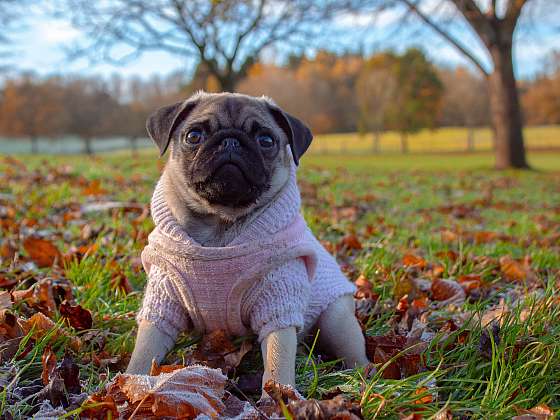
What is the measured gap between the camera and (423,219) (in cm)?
684

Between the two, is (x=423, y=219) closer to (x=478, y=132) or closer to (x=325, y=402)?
(x=325, y=402)

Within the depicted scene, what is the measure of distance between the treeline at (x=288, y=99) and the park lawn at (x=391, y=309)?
4136 centimetres

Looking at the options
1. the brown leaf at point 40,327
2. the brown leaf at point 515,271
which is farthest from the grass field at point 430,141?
the brown leaf at point 40,327

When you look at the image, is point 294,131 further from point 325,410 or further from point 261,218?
point 325,410

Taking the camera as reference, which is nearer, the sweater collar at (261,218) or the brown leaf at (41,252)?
the sweater collar at (261,218)

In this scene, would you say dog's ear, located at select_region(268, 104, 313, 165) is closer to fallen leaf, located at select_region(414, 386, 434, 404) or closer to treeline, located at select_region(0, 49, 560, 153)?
fallen leaf, located at select_region(414, 386, 434, 404)

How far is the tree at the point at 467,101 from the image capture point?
53250 mm

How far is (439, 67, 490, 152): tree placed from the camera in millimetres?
53250

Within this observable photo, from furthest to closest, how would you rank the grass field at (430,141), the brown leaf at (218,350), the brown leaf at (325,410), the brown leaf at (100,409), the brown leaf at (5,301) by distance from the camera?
the grass field at (430,141), the brown leaf at (5,301), the brown leaf at (218,350), the brown leaf at (100,409), the brown leaf at (325,410)

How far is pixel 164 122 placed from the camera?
2646mm

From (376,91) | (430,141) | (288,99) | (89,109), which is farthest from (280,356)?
(430,141)

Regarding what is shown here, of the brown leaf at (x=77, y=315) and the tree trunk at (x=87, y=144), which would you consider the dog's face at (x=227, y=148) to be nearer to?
the brown leaf at (x=77, y=315)

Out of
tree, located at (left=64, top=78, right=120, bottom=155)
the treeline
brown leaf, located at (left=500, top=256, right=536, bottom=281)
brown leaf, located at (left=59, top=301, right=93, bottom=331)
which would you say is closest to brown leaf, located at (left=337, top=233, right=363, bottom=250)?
brown leaf, located at (left=500, top=256, right=536, bottom=281)

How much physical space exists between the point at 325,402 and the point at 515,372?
871 millimetres
